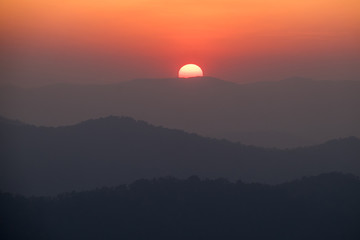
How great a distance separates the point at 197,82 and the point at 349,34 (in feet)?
3.76

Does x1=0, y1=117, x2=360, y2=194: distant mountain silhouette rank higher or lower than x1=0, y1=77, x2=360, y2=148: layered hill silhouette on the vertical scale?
lower

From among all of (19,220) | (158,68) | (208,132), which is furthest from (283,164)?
(19,220)

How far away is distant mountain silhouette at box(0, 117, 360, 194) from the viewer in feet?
13.7

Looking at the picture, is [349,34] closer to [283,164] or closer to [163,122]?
[283,164]

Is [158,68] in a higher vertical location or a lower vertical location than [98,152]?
higher

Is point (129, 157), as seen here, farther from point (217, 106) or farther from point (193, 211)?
point (217, 106)

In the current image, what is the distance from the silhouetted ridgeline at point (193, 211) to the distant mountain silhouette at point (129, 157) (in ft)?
0.24

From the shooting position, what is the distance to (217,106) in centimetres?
423

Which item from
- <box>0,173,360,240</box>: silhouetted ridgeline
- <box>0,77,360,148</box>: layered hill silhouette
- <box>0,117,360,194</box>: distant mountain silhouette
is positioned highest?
<box>0,77,360,148</box>: layered hill silhouette

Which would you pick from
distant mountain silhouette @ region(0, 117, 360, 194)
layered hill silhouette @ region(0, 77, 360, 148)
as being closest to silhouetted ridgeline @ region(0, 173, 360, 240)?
distant mountain silhouette @ region(0, 117, 360, 194)

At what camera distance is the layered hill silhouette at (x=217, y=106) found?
4152mm

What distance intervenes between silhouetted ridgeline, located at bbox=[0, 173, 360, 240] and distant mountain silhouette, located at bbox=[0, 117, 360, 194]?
0.07m

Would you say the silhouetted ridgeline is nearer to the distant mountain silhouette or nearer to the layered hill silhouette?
the distant mountain silhouette

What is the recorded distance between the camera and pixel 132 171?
4.21 metres
